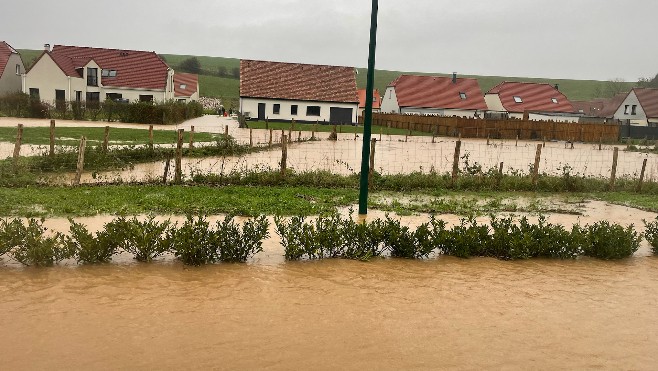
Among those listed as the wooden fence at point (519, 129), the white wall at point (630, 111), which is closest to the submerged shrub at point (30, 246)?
the wooden fence at point (519, 129)

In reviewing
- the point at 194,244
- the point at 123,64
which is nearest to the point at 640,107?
the point at 123,64

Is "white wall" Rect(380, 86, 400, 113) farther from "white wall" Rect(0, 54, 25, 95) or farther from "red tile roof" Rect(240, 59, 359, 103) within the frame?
"white wall" Rect(0, 54, 25, 95)

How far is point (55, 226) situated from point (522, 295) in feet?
29.0

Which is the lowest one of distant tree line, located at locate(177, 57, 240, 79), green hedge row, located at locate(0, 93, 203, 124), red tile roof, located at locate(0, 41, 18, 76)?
green hedge row, located at locate(0, 93, 203, 124)

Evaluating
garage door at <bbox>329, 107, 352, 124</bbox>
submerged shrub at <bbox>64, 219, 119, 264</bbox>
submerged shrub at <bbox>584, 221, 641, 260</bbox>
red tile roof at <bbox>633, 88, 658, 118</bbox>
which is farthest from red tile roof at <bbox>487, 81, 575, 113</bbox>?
submerged shrub at <bbox>64, 219, 119, 264</bbox>

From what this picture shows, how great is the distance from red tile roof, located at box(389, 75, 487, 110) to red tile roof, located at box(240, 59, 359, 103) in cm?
1059

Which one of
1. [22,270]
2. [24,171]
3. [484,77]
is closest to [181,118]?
[24,171]

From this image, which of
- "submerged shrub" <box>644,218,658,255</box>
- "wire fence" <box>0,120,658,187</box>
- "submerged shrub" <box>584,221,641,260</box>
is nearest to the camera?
"submerged shrub" <box>584,221,641,260</box>

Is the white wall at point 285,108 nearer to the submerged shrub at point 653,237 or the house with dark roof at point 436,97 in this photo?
the house with dark roof at point 436,97

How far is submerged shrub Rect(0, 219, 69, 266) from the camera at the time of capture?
27.7ft

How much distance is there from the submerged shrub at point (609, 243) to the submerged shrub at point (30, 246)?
9470 millimetres

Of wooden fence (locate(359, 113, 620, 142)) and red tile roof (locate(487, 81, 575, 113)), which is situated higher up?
red tile roof (locate(487, 81, 575, 113))

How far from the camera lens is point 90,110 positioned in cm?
4566

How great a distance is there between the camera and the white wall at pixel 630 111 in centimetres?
7194
